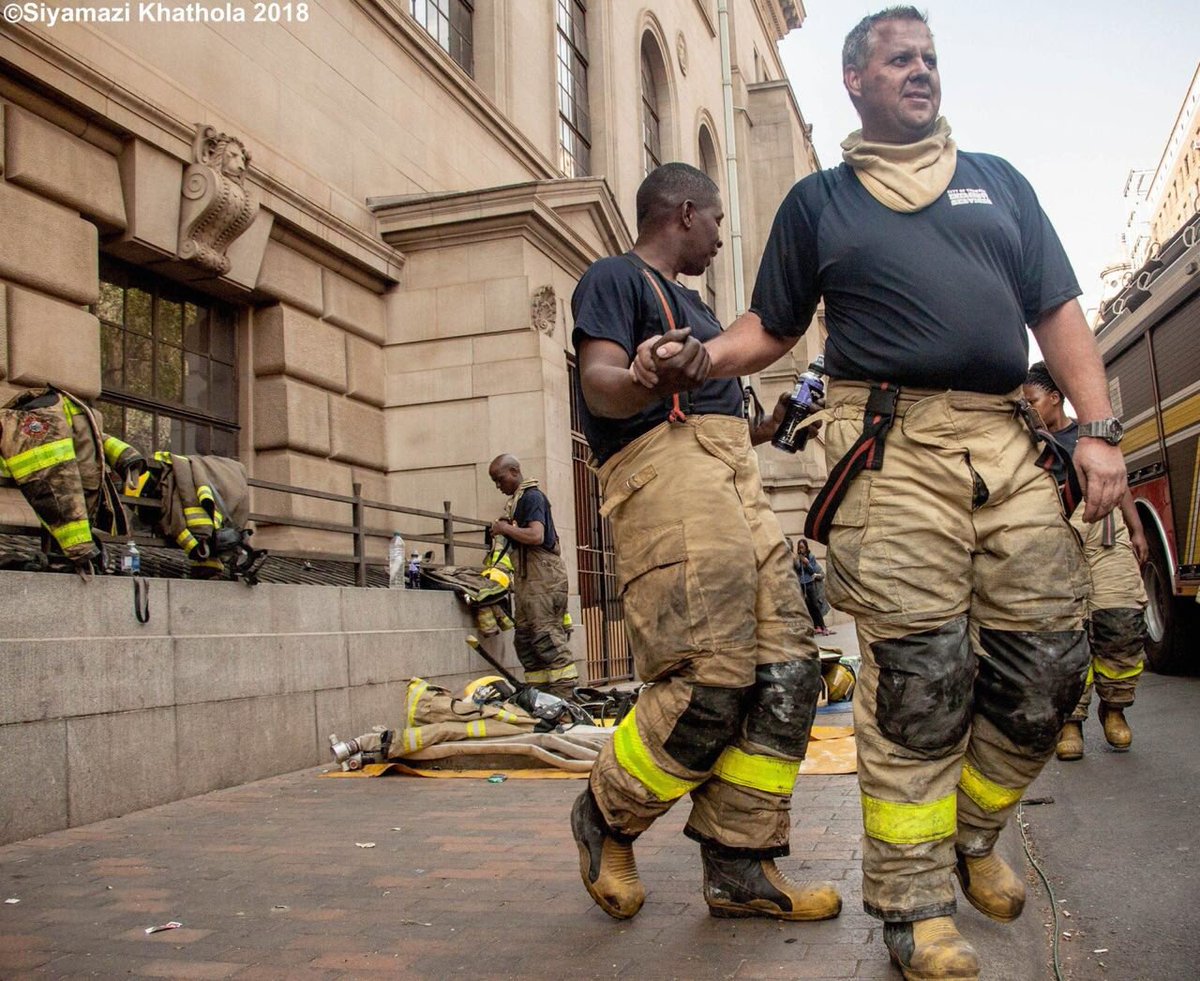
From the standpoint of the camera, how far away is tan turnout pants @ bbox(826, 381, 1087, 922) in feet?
8.86

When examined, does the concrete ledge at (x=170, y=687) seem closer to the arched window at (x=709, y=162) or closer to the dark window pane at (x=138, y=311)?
the dark window pane at (x=138, y=311)

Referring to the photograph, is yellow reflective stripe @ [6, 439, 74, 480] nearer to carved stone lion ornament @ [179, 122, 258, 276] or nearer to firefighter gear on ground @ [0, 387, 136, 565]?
firefighter gear on ground @ [0, 387, 136, 565]

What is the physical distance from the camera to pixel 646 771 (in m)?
3.14

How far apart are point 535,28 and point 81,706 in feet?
41.2

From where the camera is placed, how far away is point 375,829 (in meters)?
4.91

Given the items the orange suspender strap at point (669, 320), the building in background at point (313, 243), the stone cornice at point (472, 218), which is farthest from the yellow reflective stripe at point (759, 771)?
the stone cornice at point (472, 218)

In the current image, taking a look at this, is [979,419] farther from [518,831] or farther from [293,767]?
[293,767]

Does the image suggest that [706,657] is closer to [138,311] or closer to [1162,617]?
[138,311]

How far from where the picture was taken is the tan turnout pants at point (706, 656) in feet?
10.2

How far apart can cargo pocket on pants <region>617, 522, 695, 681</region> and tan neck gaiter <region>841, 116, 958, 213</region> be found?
105cm

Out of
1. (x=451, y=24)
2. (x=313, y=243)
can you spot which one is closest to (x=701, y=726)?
(x=313, y=243)

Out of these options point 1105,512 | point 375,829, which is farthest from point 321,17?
point 1105,512

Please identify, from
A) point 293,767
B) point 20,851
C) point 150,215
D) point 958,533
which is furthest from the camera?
point 150,215

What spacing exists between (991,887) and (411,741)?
14.2ft
